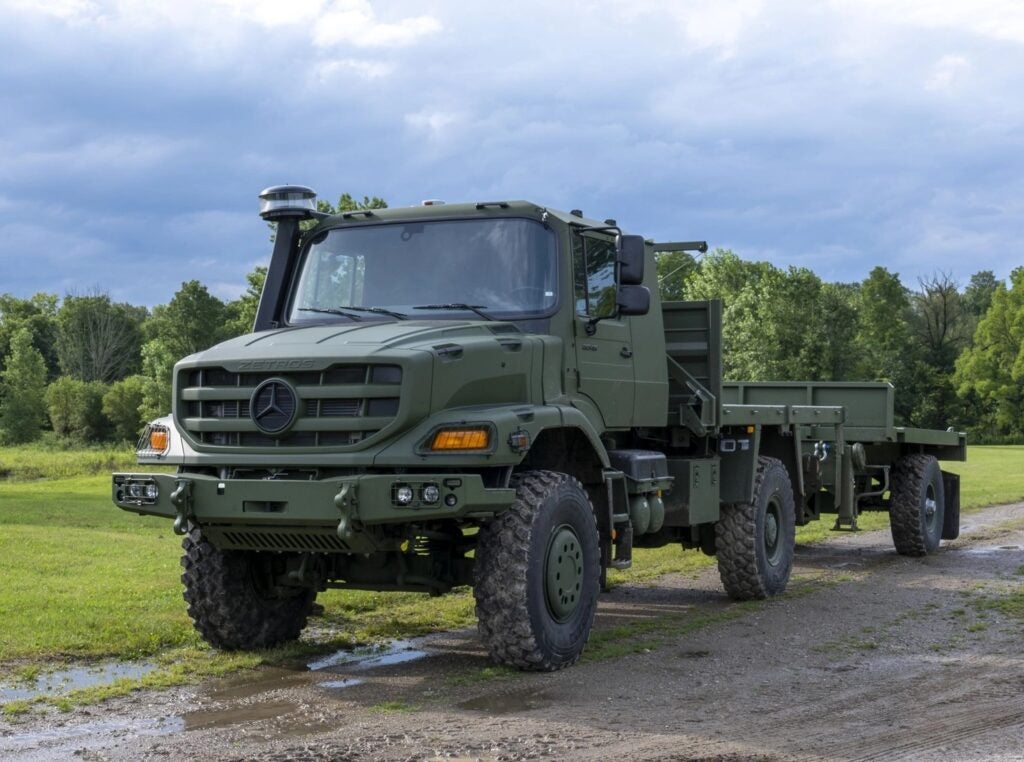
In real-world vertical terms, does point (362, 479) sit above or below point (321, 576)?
above

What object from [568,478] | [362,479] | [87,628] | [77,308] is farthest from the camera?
[77,308]

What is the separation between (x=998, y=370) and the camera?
251ft

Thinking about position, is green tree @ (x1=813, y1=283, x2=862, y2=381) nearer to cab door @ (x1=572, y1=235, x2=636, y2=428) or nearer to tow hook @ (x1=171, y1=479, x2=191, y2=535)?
cab door @ (x1=572, y1=235, x2=636, y2=428)

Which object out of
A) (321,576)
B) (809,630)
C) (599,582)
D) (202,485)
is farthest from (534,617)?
(809,630)

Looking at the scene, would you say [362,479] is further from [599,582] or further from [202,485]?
[599,582]

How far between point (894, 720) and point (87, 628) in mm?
5868

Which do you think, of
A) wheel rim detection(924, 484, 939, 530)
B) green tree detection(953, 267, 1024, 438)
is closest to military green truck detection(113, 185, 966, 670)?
wheel rim detection(924, 484, 939, 530)

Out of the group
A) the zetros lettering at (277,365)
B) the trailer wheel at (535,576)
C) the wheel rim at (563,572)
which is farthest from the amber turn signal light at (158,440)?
the wheel rim at (563,572)

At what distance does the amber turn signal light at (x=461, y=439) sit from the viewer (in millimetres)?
7750

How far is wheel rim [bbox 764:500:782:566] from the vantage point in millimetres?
12026

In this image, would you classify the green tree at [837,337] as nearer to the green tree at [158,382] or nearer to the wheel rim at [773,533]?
the green tree at [158,382]

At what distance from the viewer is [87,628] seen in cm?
976

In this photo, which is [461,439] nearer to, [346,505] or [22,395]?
[346,505]

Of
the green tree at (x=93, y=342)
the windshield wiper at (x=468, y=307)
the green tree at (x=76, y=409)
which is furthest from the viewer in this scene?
the green tree at (x=93, y=342)
